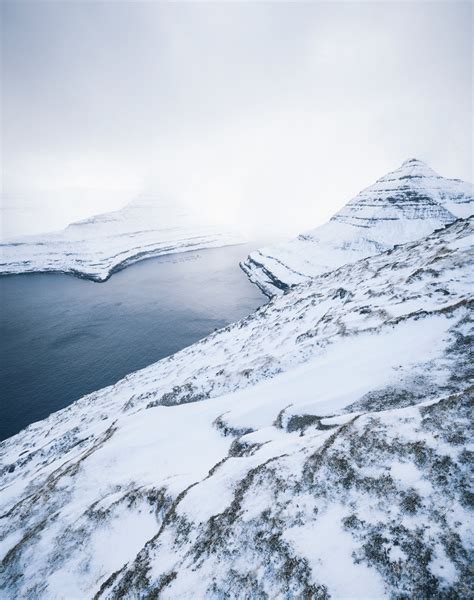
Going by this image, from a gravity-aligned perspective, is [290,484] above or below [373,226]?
below

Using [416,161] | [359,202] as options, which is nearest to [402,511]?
[359,202]

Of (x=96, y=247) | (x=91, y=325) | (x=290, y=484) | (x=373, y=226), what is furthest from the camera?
(x=96, y=247)

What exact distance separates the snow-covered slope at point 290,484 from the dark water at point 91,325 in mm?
22251

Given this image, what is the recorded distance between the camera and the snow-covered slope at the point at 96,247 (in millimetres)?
114750

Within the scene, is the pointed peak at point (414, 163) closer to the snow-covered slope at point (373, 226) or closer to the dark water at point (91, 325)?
the snow-covered slope at point (373, 226)

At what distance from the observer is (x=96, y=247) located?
443 feet

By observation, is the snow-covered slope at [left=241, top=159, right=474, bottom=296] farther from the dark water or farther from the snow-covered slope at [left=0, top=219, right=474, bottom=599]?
the snow-covered slope at [left=0, top=219, right=474, bottom=599]

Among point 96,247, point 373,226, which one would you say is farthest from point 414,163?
point 96,247

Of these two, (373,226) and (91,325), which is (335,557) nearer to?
(91,325)

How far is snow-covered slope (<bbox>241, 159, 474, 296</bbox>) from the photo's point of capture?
80812 mm

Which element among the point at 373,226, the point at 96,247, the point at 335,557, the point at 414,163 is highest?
the point at 414,163

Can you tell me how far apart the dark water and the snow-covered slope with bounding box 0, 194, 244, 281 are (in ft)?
34.9

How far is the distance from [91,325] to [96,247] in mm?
93029

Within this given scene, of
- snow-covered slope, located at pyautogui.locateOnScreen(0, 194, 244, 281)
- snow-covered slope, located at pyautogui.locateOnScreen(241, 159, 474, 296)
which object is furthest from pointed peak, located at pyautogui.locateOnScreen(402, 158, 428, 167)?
snow-covered slope, located at pyautogui.locateOnScreen(0, 194, 244, 281)
